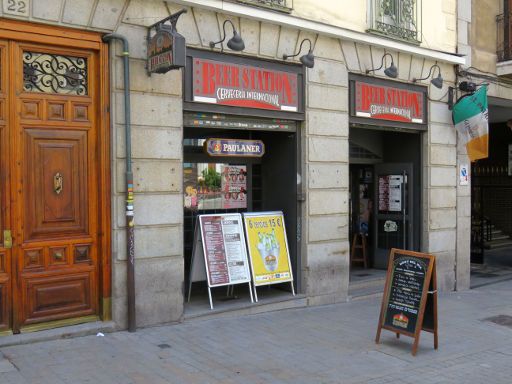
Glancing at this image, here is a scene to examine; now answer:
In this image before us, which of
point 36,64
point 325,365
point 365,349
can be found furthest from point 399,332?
point 36,64

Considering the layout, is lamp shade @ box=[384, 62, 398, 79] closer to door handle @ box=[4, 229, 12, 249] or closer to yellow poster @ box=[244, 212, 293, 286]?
yellow poster @ box=[244, 212, 293, 286]

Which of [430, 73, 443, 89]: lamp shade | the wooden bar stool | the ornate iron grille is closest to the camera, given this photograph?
the ornate iron grille

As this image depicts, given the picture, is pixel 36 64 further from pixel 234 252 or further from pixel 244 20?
pixel 234 252

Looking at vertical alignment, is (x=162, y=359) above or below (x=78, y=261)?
below

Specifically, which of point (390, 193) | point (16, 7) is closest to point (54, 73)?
point (16, 7)

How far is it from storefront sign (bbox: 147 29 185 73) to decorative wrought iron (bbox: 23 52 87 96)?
2.72ft

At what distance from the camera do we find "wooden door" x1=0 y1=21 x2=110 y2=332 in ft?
20.9

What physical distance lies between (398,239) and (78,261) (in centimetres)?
667

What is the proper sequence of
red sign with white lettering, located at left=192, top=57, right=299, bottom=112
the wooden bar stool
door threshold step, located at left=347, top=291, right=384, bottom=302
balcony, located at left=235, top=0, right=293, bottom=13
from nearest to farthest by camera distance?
red sign with white lettering, located at left=192, top=57, right=299, bottom=112 → balcony, located at left=235, top=0, right=293, bottom=13 → door threshold step, located at left=347, top=291, right=384, bottom=302 → the wooden bar stool

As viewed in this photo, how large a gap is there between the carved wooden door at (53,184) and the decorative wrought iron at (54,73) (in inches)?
0.4

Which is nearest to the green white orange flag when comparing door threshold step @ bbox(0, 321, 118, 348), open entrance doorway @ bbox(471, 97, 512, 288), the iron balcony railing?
the iron balcony railing

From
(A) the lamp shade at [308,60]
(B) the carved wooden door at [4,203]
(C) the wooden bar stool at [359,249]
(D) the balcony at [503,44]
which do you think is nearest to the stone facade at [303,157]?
(A) the lamp shade at [308,60]

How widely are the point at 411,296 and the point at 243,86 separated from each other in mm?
3675

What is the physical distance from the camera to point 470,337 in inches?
301
